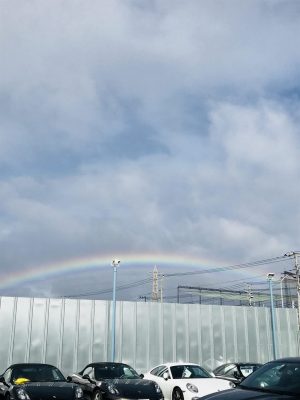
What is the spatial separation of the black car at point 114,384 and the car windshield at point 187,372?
Result: 1215 mm

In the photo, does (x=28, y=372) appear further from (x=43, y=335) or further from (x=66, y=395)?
(x=43, y=335)

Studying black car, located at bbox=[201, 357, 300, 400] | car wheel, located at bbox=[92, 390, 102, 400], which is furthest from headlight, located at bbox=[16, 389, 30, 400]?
black car, located at bbox=[201, 357, 300, 400]

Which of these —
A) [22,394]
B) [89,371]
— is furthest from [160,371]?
[22,394]

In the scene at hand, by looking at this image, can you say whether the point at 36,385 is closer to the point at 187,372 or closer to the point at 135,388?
the point at 135,388

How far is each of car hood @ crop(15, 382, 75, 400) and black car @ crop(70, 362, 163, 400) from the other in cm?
158

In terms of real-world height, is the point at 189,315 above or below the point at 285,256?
below

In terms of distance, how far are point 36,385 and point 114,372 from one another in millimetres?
3815

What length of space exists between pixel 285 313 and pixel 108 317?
11.8 metres

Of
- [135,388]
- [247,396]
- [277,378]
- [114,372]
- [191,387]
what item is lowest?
[191,387]

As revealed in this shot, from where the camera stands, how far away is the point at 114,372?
14.5 metres

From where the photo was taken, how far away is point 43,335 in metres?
22.4

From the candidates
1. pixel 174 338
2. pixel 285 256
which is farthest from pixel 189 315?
pixel 285 256

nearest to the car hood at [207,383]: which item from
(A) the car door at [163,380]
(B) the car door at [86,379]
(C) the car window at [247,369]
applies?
(A) the car door at [163,380]

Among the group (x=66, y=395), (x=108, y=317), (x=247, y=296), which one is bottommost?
(x=66, y=395)
